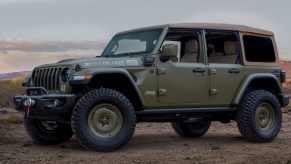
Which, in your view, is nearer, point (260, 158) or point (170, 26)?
point (260, 158)

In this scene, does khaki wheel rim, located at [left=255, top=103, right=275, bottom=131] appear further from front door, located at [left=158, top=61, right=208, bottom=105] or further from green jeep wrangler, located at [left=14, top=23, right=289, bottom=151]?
front door, located at [left=158, top=61, right=208, bottom=105]

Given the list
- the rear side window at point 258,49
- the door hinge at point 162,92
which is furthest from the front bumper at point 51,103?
the rear side window at point 258,49

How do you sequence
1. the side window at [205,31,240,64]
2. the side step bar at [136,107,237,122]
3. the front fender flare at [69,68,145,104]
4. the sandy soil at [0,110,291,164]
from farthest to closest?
the side window at [205,31,240,64], the side step bar at [136,107,237,122], the front fender flare at [69,68,145,104], the sandy soil at [0,110,291,164]

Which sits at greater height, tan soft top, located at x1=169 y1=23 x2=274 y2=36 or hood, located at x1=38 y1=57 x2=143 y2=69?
tan soft top, located at x1=169 y1=23 x2=274 y2=36

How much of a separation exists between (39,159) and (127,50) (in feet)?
8.85

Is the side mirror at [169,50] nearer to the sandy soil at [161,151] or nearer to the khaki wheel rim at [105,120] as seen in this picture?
the khaki wheel rim at [105,120]

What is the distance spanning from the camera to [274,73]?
972cm

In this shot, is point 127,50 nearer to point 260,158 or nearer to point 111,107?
point 111,107

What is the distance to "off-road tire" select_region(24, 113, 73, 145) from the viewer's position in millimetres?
8688

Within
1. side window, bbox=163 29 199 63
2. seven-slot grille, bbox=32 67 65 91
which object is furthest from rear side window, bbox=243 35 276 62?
seven-slot grille, bbox=32 67 65 91

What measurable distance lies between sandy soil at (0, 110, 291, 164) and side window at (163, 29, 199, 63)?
154 cm

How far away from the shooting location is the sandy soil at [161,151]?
22.5 ft

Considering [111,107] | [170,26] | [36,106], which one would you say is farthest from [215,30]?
[36,106]

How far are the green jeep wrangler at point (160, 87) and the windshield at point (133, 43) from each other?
0.08 feet
